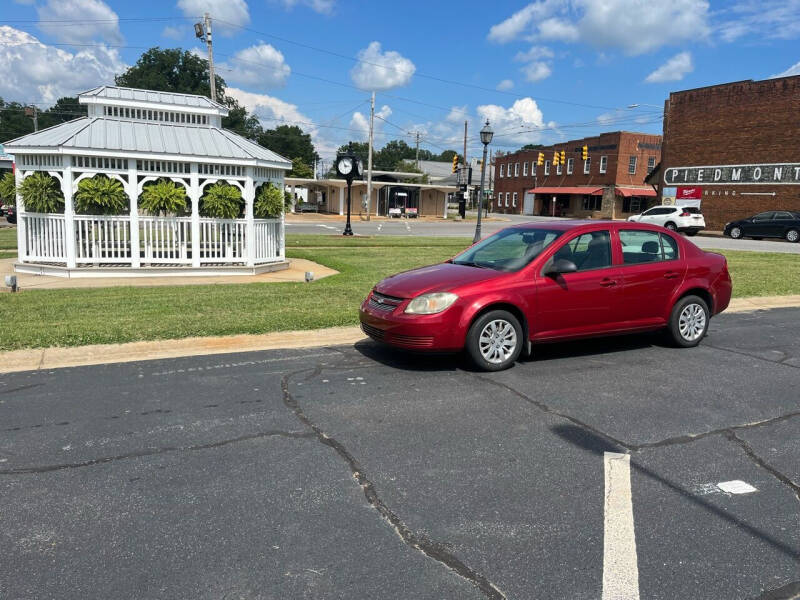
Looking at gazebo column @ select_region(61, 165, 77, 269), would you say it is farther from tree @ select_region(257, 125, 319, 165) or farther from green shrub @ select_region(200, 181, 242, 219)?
tree @ select_region(257, 125, 319, 165)

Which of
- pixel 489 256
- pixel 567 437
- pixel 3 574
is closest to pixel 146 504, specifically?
pixel 3 574

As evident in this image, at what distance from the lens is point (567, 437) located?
187 inches

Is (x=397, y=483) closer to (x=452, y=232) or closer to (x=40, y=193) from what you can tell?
(x=40, y=193)

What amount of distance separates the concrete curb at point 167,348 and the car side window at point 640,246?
11.1 ft

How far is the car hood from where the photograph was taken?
6426 millimetres

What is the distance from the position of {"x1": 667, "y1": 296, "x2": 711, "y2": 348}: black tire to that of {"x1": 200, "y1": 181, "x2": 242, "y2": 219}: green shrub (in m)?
9.79

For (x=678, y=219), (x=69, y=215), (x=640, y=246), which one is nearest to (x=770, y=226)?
(x=678, y=219)

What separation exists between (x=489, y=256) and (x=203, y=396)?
3567mm

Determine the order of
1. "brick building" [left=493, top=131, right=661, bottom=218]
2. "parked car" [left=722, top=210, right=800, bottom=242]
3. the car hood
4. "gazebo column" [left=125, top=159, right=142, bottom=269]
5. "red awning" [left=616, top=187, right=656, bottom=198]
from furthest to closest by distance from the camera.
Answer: "brick building" [left=493, top=131, right=661, bottom=218]
"red awning" [left=616, top=187, right=656, bottom=198]
"parked car" [left=722, top=210, right=800, bottom=242]
"gazebo column" [left=125, top=159, right=142, bottom=269]
the car hood

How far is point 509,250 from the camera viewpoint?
7.16 meters

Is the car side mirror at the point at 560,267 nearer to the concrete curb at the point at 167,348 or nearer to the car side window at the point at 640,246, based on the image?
the car side window at the point at 640,246

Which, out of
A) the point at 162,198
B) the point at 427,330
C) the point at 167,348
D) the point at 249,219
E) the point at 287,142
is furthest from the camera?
the point at 287,142

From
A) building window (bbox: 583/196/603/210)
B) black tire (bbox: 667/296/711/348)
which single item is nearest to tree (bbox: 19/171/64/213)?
black tire (bbox: 667/296/711/348)

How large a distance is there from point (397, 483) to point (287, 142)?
113750mm
